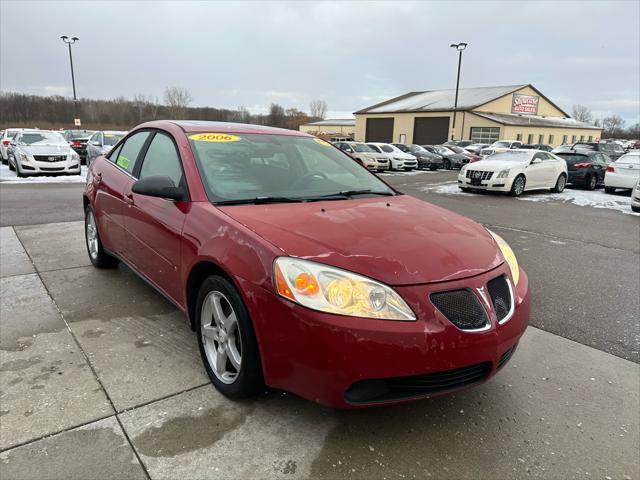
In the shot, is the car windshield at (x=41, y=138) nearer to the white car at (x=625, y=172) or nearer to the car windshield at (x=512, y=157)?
the car windshield at (x=512, y=157)

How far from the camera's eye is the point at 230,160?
10.5ft

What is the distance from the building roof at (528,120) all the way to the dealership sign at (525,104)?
78 centimetres

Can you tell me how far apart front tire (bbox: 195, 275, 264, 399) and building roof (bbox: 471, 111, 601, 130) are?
158ft

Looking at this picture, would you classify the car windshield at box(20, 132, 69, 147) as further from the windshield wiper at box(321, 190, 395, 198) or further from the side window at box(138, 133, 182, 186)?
the windshield wiper at box(321, 190, 395, 198)

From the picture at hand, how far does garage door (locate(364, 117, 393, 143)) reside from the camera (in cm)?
5519

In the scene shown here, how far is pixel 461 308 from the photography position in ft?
7.05

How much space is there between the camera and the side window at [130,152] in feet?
13.1

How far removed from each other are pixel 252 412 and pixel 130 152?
2770mm

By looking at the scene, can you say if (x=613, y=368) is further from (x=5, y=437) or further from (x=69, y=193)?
(x=69, y=193)

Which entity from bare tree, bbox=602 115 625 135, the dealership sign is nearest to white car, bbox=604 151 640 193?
the dealership sign

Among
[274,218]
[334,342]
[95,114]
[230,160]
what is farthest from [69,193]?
[95,114]

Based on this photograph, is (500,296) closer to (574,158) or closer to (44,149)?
(44,149)

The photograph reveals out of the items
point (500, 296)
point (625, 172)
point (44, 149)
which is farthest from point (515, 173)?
point (44, 149)

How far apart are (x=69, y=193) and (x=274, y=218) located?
33.0ft
